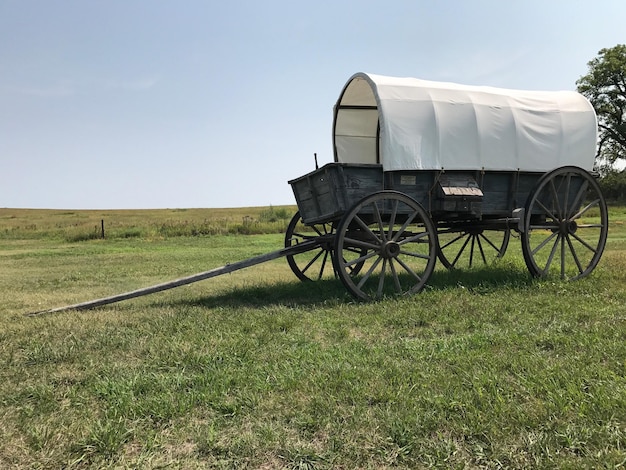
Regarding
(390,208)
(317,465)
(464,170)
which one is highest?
(464,170)

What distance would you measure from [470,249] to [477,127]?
660 cm

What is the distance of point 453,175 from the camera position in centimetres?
726

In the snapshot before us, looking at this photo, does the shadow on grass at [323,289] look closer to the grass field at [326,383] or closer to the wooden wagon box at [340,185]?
the grass field at [326,383]

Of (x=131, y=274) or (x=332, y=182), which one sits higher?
(x=332, y=182)

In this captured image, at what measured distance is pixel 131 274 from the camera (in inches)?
434

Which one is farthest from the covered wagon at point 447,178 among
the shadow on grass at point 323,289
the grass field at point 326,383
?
the grass field at point 326,383

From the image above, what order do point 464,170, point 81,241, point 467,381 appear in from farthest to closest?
point 81,241, point 464,170, point 467,381

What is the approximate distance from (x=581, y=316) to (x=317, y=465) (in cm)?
390

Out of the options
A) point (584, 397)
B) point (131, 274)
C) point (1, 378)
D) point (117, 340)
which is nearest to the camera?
point (584, 397)

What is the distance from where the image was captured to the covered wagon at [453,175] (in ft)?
22.3

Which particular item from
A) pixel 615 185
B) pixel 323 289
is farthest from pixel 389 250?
pixel 615 185

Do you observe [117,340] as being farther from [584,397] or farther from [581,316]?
[581,316]

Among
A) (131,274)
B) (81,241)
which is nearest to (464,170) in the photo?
(131,274)

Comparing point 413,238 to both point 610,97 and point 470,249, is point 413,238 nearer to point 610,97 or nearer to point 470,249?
point 470,249
